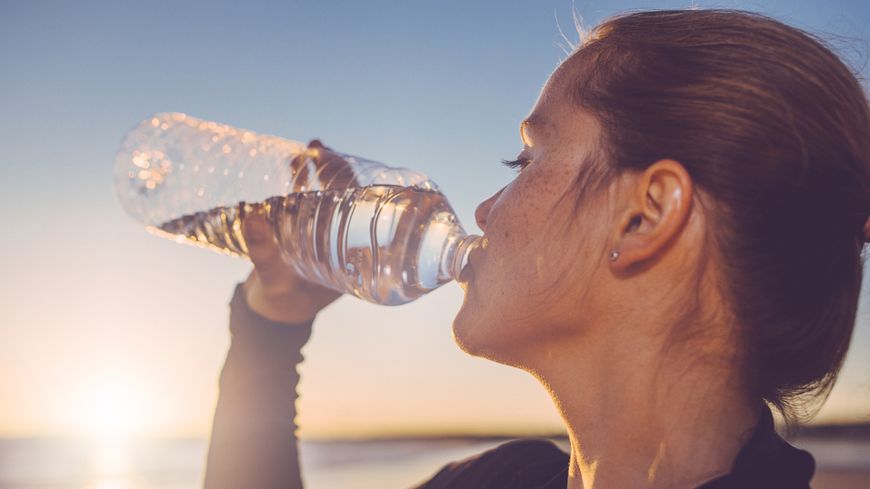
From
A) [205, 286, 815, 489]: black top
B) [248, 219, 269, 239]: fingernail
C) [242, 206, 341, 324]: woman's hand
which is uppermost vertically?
[248, 219, 269, 239]: fingernail

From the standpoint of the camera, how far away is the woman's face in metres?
0.85

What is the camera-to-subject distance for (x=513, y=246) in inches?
35.0

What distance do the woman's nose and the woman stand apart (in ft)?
0.12

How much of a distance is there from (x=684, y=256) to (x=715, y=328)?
0.09 m

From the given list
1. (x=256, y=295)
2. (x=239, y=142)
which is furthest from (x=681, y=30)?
(x=239, y=142)

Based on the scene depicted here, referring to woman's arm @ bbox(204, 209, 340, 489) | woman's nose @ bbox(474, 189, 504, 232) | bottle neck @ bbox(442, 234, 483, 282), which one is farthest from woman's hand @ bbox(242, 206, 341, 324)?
woman's nose @ bbox(474, 189, 504, 232)

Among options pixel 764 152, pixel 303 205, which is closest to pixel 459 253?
pixel 303 205

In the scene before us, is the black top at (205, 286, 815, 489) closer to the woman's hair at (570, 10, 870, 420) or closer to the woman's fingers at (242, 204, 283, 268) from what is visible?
the woman's fingers at (242, 204, 283, 268)

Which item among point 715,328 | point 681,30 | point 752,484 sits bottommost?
point 752,484

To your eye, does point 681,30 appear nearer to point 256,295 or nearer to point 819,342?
point 819,342

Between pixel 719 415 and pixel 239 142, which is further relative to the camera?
pixel 239 142

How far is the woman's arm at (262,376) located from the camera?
→ 1228 mm

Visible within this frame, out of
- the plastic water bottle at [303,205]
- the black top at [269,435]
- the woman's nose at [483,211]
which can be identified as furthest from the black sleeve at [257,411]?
the woman's nose at [483,211]

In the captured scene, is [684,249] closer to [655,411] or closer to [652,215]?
[652,215]
